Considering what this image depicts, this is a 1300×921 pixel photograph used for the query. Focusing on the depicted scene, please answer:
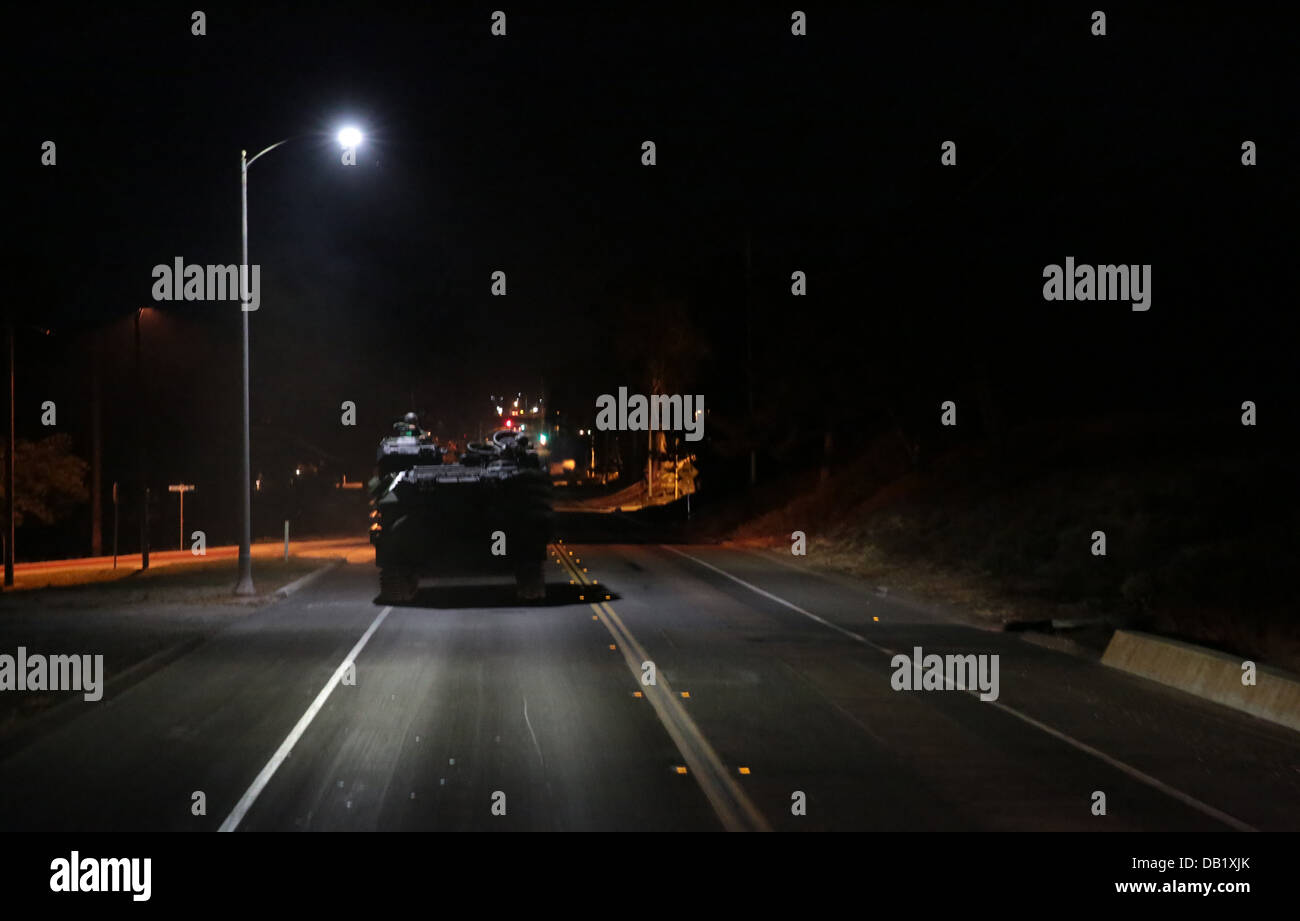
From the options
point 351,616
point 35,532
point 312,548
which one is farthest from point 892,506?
point 35,532

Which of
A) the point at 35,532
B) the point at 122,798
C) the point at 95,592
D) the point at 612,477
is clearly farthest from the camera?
the point at 612,477

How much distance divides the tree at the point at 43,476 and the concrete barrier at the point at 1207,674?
37936 millimetres

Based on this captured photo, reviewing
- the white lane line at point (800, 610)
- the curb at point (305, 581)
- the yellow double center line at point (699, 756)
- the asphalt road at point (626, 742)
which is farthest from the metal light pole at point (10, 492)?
the yellow double center line at point (699, 756)

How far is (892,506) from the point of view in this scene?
39.7m

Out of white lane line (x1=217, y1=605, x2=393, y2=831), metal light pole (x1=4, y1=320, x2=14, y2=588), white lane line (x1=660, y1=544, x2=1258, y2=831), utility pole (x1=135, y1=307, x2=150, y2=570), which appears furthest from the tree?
white lane line (x1=660, y1=544, x2=1258, y2=831)

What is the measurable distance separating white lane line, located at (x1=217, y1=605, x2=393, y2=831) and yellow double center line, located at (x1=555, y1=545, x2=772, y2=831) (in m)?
3.10

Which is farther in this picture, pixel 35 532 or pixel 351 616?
pixel 35 532

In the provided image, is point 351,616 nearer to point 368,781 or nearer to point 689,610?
point 689,610

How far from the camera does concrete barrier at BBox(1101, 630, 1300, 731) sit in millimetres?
11992

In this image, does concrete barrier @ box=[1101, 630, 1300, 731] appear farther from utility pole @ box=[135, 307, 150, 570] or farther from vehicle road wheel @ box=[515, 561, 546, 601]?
utility pole @ box=[135, 307, 150, 570]

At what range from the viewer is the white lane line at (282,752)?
8.35m

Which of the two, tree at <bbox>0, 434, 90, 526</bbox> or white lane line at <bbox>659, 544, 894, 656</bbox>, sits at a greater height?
tree at <bbox>0, 434, 90, 526</bbox>

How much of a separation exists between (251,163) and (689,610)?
11.6 metres

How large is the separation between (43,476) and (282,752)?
38.6m
